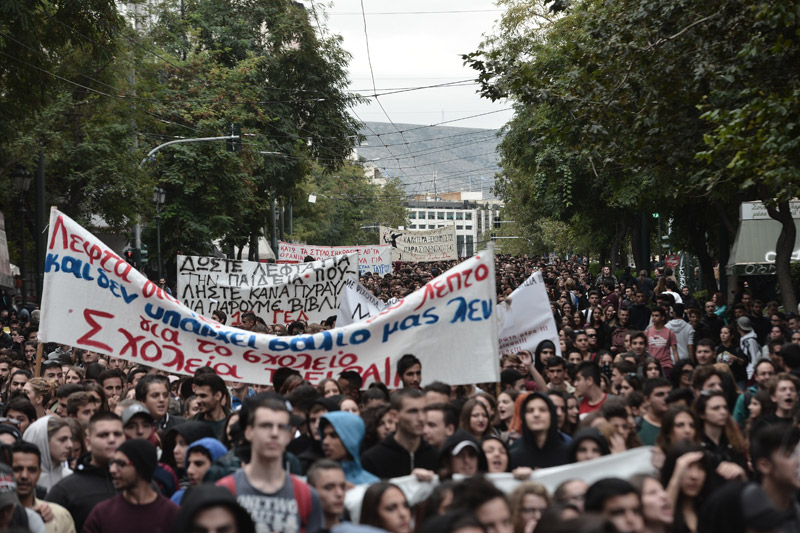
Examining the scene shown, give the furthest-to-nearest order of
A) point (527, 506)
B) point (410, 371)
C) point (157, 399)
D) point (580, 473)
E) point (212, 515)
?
point (410, 371) → point (157, 399) → point (580, 473) → point (527, 506) → point (212, 515)

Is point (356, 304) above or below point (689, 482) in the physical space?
above

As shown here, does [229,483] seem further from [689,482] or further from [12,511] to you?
[689,482]

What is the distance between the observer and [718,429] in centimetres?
768

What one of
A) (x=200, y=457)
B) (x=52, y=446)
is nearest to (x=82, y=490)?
(x=200, y=457)

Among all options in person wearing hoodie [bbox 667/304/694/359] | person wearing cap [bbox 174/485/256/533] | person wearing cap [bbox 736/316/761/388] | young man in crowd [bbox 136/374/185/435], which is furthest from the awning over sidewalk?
person wearing cap [bbox 174/485/256/533]

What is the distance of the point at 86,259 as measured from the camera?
11188mm

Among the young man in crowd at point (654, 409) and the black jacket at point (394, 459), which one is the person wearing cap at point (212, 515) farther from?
the young man in crowd at point (654, 409)

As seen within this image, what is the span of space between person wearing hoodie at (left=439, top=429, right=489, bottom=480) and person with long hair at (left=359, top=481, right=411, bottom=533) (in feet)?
3.83

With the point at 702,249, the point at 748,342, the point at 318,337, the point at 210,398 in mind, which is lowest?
the point at 210,398

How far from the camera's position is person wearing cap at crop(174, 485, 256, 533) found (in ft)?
16.3

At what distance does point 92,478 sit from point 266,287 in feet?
34.2

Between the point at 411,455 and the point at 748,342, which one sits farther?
the point at 748,342

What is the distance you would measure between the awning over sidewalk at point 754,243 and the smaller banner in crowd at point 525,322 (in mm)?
10980

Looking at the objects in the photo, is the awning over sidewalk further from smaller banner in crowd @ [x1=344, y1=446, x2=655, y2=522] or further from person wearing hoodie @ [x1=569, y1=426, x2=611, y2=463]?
smaller banner in crowd @ [x1=344, y1=446, x2=655, y2=522]
